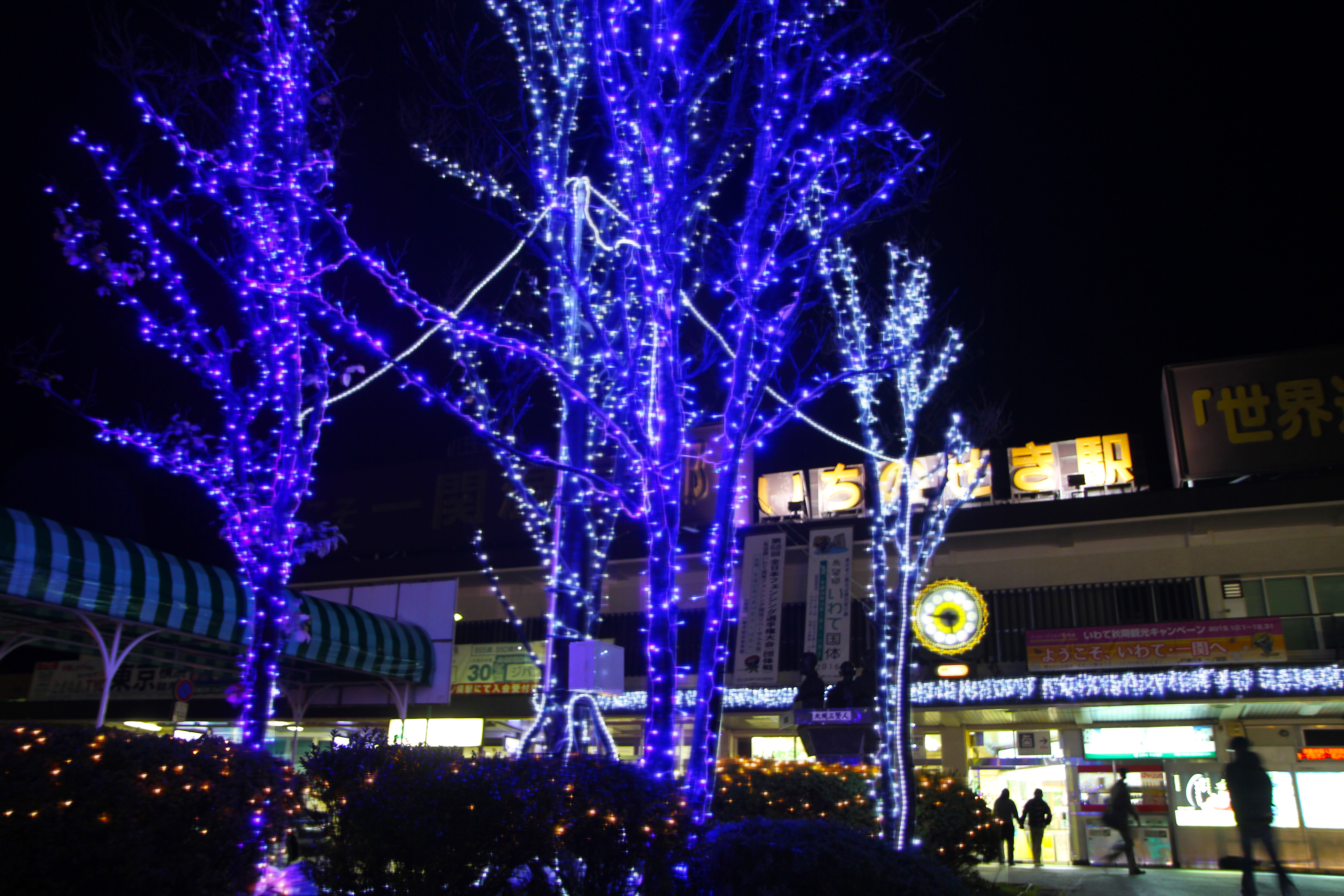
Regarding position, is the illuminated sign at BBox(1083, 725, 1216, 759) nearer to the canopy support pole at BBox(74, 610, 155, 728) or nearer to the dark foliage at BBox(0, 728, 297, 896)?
the dark foliage at BBox(0, 728, 297, 896)

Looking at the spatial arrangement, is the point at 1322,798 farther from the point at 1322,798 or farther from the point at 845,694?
the point at 845,694

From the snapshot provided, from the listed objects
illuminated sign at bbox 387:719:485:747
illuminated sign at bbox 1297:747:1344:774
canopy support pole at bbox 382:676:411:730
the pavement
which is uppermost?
canopy support pole at bbox 382:676:411:730

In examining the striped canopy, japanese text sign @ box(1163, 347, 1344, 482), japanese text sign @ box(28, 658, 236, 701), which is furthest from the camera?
japanese text sign @ box(28, 658, 236, 701)

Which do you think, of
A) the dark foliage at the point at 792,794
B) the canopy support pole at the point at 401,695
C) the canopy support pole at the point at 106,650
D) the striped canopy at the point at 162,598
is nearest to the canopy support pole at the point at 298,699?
the canopy support pole at the point at 401,695

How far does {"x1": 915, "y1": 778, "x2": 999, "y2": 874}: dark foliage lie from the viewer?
35.3 feet

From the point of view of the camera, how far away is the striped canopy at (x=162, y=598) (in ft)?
→ 39.8

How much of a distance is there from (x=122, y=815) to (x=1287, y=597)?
17.6m

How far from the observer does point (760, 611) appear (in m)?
18.3

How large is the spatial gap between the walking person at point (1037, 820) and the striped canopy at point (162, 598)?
38.4 feet

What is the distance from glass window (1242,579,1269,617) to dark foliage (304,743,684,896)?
47.2 ft

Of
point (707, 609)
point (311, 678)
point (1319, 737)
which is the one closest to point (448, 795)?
point (707, 609)

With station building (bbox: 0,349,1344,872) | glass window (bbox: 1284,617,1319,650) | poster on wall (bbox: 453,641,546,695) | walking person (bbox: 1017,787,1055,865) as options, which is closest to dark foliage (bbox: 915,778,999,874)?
station building (bbox: 0,349,1344,872)

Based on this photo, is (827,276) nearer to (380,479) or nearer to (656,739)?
(656,739)

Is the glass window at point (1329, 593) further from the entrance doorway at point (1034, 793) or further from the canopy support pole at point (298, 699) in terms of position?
the canopy support pole at point (298, 699)
